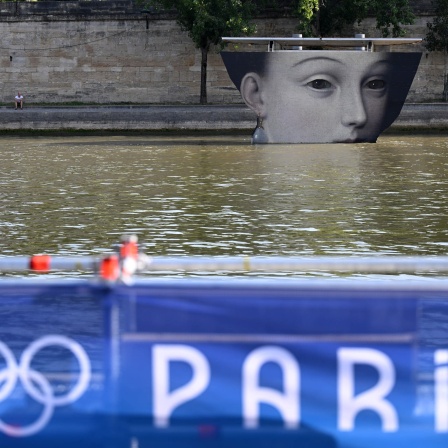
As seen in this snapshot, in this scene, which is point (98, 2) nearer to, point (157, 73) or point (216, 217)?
point (157, 73)

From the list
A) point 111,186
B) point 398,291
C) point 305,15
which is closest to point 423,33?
point 305,15

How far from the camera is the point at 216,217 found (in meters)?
17.6

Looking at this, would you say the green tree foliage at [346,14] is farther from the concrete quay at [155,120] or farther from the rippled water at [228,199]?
the rippled water at [228,199]

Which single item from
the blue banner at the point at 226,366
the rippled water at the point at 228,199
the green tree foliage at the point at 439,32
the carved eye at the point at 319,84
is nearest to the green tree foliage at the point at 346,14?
the green tree foliage at the point at 439,32

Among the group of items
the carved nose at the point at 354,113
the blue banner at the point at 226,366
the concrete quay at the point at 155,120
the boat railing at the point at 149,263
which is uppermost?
the boat railing at the point at 149,263

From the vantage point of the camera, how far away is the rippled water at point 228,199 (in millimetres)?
14906

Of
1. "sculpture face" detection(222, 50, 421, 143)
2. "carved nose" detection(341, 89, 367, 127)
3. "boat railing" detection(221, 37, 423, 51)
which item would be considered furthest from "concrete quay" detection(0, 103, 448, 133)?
"carved nose" detection(341, 89, 367, 127)

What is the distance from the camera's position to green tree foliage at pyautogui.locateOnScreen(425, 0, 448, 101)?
5052 cm

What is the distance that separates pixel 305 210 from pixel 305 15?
30.7m

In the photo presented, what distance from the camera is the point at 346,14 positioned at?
49.8 metres

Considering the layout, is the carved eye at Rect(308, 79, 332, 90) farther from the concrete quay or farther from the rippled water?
the concrete quay

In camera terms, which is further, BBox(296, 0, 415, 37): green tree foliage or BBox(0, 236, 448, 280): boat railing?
BBox(296, 0, 415, 37): green tree foliage

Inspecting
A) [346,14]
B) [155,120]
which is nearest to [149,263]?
[155,120]

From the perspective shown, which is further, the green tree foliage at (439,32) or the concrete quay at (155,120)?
the green tree foliage at (439,32)
